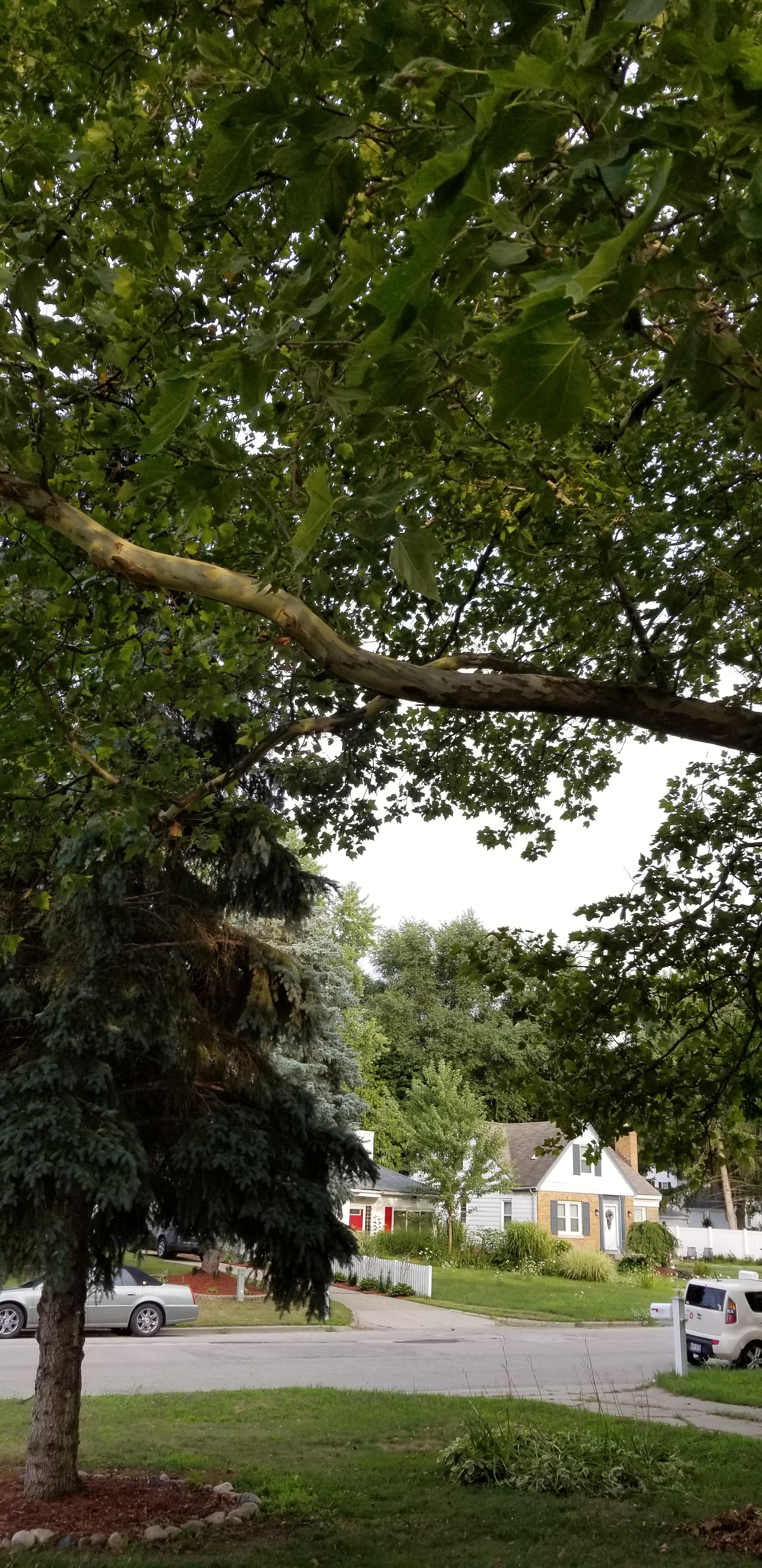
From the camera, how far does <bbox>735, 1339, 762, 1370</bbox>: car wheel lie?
17781 mm

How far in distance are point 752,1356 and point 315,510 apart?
19506 millimetres

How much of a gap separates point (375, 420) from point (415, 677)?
4.45 feet

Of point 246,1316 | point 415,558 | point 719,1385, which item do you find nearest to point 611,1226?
point 246,1316

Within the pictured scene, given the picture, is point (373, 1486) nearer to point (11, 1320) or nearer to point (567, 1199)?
point (11, 1320)

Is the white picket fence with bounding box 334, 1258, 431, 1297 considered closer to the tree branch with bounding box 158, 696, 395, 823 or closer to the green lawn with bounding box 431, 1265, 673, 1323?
the green lawn with bounding box 431, 1265, 673, 1323

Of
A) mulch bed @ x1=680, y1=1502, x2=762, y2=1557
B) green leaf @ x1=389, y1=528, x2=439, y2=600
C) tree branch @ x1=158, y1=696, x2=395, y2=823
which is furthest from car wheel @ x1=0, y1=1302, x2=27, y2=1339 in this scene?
green leaf @ x1=389, y1=528, x2=439, y2=600

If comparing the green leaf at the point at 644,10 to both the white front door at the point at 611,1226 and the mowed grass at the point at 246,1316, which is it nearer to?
the mowed grass at the point at 246,1316

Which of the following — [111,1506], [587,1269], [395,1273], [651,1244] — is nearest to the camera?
[111,1506]

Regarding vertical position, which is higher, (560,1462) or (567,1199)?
(567,1199)

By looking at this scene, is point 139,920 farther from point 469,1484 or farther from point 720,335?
point 720,335

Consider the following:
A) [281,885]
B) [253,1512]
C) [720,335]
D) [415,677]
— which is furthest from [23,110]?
[253,1512]

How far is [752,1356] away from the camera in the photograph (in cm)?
1792

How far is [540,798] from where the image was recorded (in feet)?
30.8

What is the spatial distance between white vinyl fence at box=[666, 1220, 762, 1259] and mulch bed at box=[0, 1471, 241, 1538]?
47.8 m
